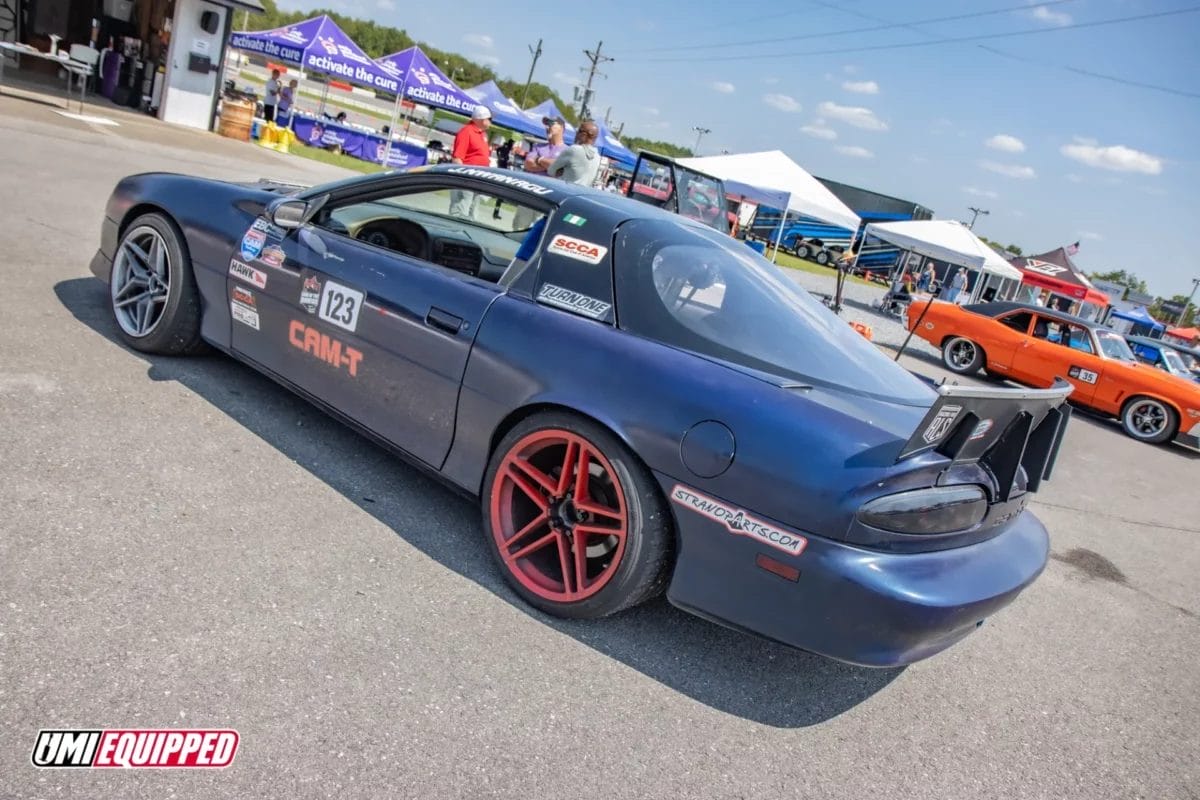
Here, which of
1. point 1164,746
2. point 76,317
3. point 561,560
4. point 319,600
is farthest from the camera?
point 76,317

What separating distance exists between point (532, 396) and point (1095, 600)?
3537 mm

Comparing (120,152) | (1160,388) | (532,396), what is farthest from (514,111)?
(532,396)

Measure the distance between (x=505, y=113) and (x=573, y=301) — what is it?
22.7 meters

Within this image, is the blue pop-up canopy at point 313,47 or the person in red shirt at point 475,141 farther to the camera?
the blue pop-up canopy at point 313,47

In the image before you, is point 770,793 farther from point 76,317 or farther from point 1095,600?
point 76,317

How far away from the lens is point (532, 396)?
2.87m

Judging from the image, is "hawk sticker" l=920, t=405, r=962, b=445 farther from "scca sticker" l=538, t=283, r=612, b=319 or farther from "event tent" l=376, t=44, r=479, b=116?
"event tent" l=376, t=44, r=479, b=116

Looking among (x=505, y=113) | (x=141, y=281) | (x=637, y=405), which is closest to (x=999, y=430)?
(x=637, y=405)

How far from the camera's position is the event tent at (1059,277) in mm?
30328

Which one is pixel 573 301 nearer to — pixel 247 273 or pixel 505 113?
pixel 247 273

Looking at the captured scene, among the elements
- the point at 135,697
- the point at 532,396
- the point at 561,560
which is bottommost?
the point at 135,697

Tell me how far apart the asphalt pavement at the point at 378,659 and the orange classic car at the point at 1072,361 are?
8.72 metres

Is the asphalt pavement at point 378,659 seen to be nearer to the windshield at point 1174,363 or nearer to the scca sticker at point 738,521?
the scca sticker at point 738,521

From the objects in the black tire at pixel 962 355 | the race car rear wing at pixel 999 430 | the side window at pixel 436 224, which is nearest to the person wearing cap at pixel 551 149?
the side window at pixel 436 224
